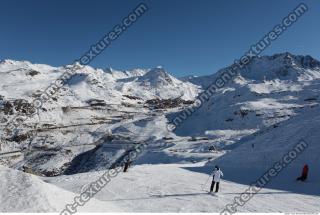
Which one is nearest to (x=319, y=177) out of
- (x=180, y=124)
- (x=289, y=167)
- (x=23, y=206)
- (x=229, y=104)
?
(x=289, y=167)

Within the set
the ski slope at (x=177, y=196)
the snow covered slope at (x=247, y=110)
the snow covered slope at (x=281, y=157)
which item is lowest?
the ski slope at (x=177, y=196)

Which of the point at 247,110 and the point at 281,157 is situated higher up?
the point at 247,110

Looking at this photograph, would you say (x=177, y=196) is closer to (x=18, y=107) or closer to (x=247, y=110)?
(x=247, y=110)

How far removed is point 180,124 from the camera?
4855 inches

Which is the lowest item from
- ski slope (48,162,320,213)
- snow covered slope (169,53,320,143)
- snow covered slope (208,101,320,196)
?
ski slope (48,162,320,213)

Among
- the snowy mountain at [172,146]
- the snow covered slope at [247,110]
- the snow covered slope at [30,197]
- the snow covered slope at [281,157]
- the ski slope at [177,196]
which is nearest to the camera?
the snow covered slope at [30,197]

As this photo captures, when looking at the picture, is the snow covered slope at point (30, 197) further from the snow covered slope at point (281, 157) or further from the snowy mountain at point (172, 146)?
the snow covered slope at point (281, 157)

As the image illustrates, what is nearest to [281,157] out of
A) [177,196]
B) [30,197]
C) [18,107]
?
[177,196]

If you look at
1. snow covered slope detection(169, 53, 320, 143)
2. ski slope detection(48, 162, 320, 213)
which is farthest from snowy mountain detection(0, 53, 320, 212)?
snow covered slope detection(169, 53, 320, 143)

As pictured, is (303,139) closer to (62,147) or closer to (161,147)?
(161,147)

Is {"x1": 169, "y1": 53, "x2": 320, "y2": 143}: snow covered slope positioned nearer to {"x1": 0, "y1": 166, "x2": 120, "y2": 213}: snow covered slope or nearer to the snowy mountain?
the snowy mountain

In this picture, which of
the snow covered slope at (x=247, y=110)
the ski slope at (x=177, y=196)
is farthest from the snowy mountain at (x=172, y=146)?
the snow covered slope at (x=247, y=110)

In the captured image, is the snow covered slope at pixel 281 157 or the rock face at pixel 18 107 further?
the rock face at pixel 18 107

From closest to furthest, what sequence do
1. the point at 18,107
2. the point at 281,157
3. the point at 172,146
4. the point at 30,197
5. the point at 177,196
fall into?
the point at 30,197 < the point at 177,196 < the point at 281,157 < the point at 172,146 < the point at 18,107
